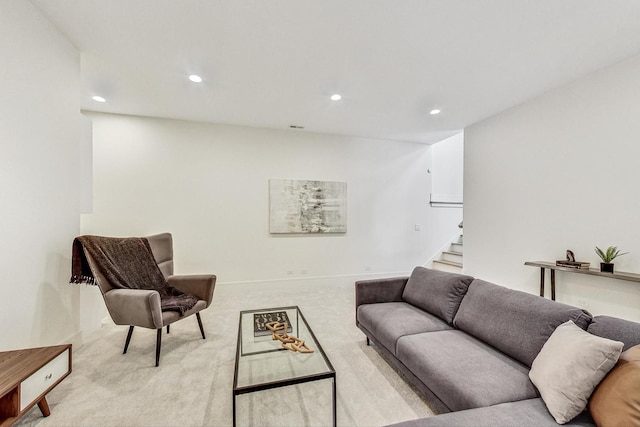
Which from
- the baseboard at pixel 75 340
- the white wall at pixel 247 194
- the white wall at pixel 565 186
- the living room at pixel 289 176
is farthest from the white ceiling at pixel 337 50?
the baseboard at pixel 75 340

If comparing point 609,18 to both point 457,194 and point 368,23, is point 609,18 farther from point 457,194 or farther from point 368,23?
point 457,194

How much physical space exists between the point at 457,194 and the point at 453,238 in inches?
36.1

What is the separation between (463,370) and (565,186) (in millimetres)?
2658

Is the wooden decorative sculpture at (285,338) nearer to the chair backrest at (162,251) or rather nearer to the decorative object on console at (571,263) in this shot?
the chair backrest at (162,251)

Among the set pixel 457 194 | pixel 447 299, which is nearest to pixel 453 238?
pixel 457 194

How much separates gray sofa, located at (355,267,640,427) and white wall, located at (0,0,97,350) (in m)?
2.52

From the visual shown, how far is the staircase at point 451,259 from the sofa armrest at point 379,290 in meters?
2.68

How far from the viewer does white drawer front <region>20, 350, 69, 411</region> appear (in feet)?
4.46

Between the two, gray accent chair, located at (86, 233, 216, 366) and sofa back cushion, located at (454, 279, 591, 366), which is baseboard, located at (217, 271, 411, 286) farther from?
sofa back cushion, located at (454, 279, 591, 366)

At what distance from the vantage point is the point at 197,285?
2738 millimetres

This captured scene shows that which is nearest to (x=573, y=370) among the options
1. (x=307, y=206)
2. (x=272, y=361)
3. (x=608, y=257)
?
(x=272, y=361)

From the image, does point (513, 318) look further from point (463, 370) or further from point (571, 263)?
point (571, 263)

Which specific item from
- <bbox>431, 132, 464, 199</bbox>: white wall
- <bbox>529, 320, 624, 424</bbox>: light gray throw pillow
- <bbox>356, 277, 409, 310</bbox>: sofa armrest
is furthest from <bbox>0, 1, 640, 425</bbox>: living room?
<bbox>529, 320, 624, 424</bbox>: light gray throw pillow

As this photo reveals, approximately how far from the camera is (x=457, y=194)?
5.53m
